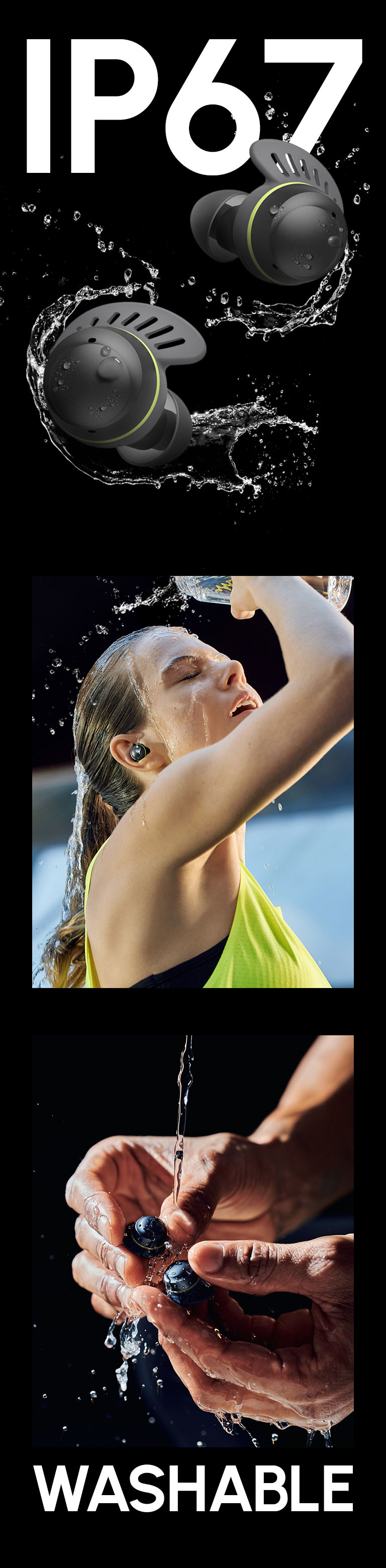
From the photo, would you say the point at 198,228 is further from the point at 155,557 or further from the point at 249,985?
the point at 249,985

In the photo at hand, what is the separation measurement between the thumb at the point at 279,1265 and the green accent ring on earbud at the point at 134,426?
100cm

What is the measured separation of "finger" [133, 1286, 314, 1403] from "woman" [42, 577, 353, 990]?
401 mm

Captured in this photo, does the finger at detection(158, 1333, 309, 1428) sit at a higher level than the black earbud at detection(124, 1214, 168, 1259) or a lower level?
lower

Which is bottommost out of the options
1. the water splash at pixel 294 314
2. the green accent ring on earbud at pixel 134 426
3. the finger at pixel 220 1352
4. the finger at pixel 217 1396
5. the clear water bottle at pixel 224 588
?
the finger at pixel 217 1396

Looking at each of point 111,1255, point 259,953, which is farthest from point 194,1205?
point 259,953

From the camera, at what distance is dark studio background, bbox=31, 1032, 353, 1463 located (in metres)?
1.40

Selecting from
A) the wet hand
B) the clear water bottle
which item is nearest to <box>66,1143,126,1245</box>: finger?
the wet hand

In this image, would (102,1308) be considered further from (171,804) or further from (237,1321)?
(171,804)

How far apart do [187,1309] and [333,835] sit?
0.63 m

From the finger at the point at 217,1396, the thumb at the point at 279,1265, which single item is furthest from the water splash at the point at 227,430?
the finger at the point at 217,1396

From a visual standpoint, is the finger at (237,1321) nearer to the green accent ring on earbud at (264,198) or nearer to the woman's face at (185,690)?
the woman's face at (185,690)

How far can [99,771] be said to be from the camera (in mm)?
1388

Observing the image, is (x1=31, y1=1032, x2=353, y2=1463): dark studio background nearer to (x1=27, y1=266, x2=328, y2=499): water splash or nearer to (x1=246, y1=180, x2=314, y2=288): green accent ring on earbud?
(x1=27, y1=266, x2=328, y2=499): water splash

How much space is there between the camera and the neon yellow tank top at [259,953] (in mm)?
1382
